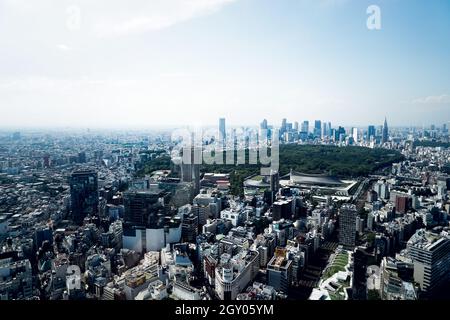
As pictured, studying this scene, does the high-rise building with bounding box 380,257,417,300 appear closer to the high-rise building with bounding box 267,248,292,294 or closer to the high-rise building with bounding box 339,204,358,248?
the high-rise building with bounding box 267,248,292,294

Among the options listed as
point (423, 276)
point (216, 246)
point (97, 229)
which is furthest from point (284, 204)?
point (97, 229)

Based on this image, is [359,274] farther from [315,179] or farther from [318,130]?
[318,130]

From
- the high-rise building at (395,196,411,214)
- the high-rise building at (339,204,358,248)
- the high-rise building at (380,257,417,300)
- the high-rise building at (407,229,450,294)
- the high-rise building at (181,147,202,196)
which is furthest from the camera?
the high-rise building at (181,147,202,196)

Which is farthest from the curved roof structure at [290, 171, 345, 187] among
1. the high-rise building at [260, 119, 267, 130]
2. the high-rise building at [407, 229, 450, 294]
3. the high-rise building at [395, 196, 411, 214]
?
the high-rise building at [407, 229, 450, 294]

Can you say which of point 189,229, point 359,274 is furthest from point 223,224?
point 359,274

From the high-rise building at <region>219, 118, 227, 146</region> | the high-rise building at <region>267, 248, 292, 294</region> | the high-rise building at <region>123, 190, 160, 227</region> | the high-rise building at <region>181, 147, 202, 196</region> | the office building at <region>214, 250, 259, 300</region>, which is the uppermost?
the high-rise building at <region>219, 118, 227, 146</region>
